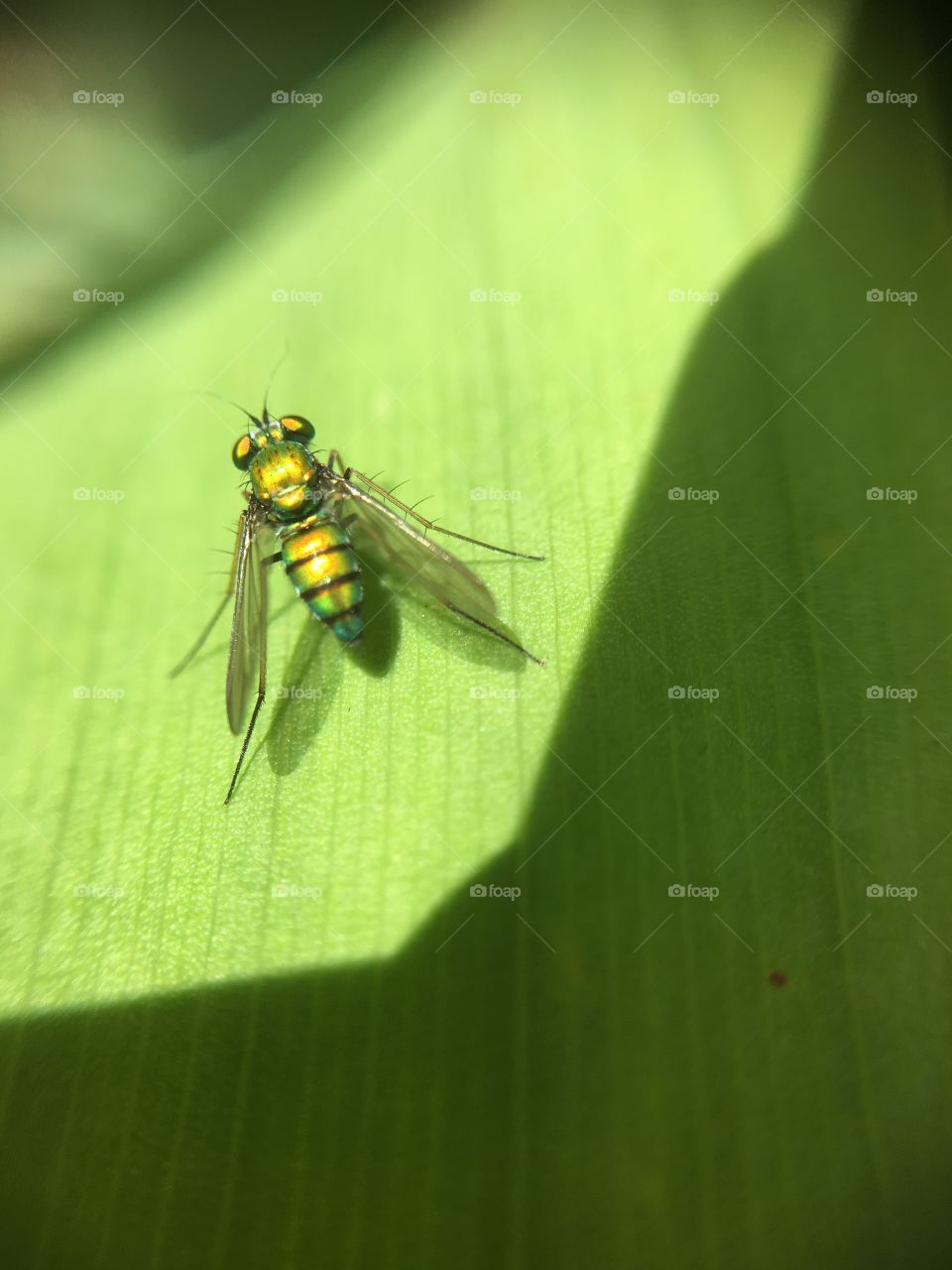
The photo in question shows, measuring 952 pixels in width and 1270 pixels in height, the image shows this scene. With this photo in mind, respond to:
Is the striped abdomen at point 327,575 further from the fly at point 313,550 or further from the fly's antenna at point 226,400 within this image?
the fly's antenna at point 226,400

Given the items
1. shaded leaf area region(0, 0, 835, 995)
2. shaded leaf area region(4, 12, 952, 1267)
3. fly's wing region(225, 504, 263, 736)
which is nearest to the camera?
shaded leaf area region(4, 12, 952, 1267)

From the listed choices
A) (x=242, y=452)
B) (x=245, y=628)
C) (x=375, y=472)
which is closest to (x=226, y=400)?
(x=242, y=452)

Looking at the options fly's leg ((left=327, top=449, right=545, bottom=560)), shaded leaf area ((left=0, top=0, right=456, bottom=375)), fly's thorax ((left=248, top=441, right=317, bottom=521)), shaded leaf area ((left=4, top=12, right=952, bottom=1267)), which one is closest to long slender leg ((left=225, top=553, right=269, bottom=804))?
fly's thorax ((left=248, top=441, right=317, bottom=521))

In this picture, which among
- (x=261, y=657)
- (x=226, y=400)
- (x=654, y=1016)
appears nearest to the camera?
(x=654, y=1016)

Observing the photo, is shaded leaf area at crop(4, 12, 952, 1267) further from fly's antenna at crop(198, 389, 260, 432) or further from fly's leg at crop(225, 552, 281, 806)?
fly's antenna at crop(198, 389, 260, 432)

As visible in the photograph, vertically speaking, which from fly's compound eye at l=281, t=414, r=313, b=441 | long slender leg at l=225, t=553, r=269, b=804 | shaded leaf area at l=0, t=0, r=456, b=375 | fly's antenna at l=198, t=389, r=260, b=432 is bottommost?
long slender leg at l=225, t=553, r=269, b=804

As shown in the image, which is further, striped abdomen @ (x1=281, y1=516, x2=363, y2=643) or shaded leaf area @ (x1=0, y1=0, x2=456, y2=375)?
shaded leaf area @ (x1=0, y1=0, x2=456, y2=375)

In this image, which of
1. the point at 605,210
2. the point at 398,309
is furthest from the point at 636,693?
the point at 605,210

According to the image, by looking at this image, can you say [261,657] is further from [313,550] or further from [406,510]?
[406,510]

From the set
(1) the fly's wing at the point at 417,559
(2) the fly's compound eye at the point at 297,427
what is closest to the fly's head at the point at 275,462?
(2) the fly's compound eye at the point at 297,427
